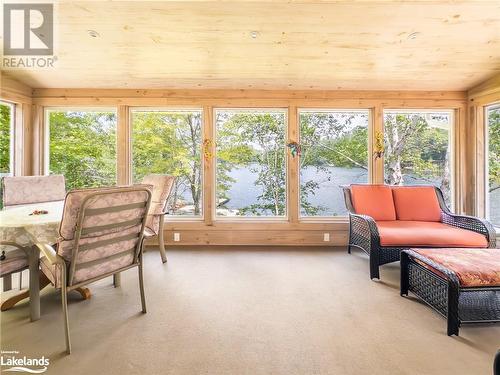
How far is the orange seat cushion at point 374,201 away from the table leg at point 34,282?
11.4ft

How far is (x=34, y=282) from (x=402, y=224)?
3.83 m

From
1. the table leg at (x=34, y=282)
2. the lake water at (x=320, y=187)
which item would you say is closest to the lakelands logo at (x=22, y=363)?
the table leg at (x=34, y=282)

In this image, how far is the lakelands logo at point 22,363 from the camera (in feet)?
4.84

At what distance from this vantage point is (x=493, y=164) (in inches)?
145

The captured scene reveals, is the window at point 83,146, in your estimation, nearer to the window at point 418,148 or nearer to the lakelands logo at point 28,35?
the lakelands logo at point 28,35

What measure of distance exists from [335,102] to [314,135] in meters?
0.59

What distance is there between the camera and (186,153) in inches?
156

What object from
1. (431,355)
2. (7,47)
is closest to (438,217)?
(431,355)

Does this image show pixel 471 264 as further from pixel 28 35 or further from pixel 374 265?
pixel 28 35

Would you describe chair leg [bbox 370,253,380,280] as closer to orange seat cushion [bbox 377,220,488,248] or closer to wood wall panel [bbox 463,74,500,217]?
orange seat cushion [bbox 377,220,488,248]

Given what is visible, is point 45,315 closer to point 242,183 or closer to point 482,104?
point 242,183

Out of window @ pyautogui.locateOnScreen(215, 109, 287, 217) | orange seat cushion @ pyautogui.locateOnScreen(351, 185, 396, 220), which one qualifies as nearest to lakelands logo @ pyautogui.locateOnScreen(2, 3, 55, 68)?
window @ pyautogui.locateOnScreen(215, 109, 287, 217)

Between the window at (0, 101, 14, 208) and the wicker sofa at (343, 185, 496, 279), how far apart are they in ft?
16.2

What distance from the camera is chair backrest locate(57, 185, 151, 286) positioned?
1528 mm
